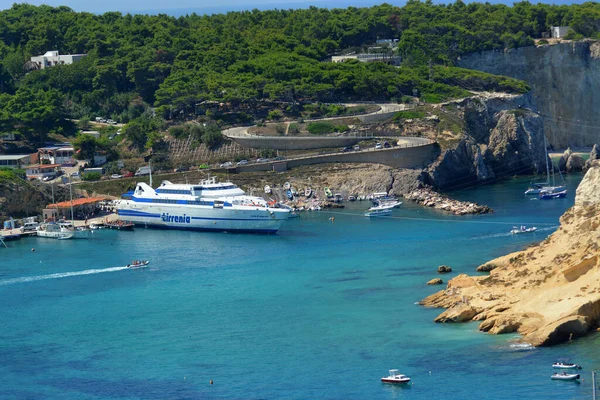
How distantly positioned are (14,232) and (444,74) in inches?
1892

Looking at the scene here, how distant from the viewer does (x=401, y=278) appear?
65.5m

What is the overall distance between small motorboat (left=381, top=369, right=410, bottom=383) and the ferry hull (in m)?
36.1

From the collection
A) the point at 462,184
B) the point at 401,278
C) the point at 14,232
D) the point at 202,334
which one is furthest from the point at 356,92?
the point at 202,334

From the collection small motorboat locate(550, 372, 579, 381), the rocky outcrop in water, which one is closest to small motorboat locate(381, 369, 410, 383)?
small motorboat locate(550, 372, 579, 381)

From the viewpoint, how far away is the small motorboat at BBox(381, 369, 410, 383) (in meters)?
47.5

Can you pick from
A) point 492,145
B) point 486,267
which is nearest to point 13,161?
point 492,145

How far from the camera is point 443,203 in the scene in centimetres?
9069

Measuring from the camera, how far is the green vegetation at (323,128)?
104 metres

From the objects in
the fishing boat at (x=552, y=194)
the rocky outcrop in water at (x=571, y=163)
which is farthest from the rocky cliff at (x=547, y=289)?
the rocky outcrop in water at (x=571, y=163)

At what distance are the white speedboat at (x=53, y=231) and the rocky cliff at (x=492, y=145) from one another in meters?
28.8

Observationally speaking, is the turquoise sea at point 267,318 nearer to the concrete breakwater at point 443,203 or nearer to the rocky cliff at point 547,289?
the rocky cliff at point 547,289

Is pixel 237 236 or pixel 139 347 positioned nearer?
pixel 139 347

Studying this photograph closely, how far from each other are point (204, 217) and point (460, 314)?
3379cm

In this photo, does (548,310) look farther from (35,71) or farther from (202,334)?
(35,71)
